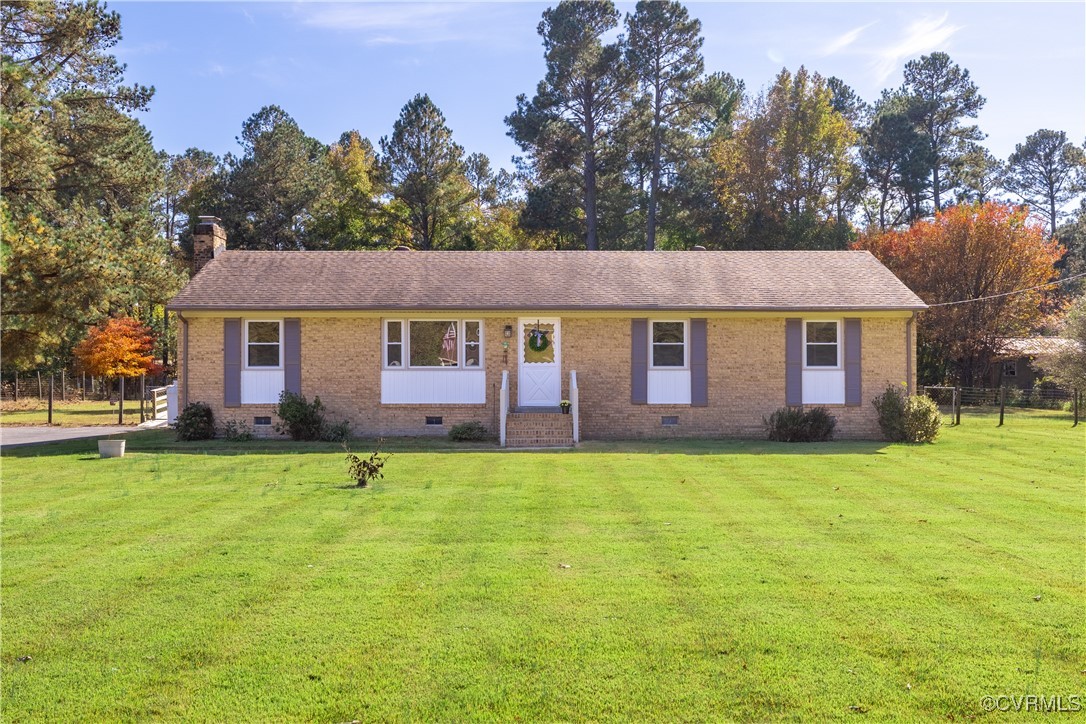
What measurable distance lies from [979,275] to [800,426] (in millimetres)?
21651

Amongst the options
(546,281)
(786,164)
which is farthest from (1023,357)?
(546,281)

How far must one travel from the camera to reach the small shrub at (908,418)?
1783 centimetres

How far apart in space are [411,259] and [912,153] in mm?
36259

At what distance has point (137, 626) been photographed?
5.52m

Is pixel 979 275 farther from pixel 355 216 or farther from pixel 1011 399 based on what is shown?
pixel 355 216

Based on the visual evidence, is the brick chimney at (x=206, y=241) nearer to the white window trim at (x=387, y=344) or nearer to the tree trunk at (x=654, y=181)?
the white window trim at (x=387, y=344)

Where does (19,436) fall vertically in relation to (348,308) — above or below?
below

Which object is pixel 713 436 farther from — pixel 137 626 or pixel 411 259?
pixel 137 626

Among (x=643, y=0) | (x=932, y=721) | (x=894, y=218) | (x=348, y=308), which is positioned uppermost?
(x=643, y=0)

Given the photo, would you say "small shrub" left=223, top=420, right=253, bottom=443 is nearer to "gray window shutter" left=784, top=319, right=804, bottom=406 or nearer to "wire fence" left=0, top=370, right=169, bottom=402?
"gray window shutter" left=784, top=319, right=804, bottom=406

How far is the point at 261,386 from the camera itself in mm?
18812

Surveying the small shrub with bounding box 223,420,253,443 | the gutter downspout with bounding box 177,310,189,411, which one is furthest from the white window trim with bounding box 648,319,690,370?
the gutter downspout with bounding box 177,310,189,411

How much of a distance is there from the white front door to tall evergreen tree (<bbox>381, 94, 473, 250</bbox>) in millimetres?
22259

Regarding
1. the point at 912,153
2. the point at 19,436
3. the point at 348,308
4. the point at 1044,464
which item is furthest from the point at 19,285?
the point at 912,153
